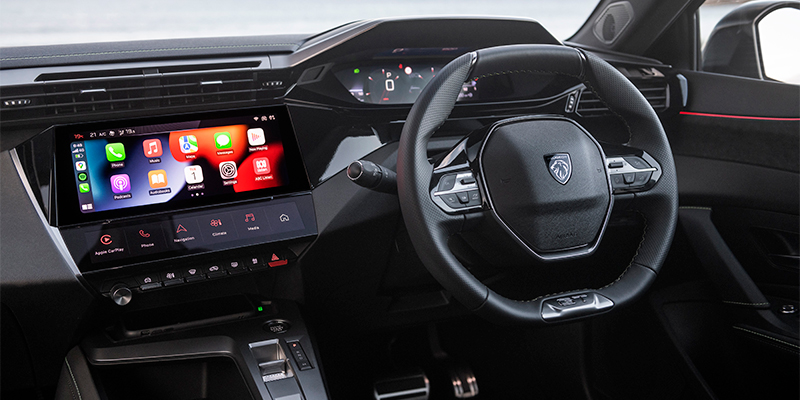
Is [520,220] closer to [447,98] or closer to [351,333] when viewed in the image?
[447,98]

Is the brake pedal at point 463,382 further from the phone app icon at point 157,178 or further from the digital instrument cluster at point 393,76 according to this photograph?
the phone app icon at point 157,178

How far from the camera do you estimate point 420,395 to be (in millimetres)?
1956

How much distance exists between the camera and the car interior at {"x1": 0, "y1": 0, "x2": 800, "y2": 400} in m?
1.24

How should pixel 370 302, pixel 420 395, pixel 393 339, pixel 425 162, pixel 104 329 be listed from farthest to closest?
1. pixel 393 339
2. pixel 420 395
3. pixel 370 302
4. pixel 104 329
5. pixel 425 162

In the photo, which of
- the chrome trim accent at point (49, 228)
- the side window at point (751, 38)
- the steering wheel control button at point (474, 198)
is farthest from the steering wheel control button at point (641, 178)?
the chrome trim accent at point (49, 228)

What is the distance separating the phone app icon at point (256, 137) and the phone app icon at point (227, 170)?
0.23ft

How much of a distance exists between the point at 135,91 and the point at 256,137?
0.28m

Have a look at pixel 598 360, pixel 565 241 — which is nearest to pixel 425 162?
pixel 565 241

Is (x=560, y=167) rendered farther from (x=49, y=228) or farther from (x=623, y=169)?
(x=49, y=228)

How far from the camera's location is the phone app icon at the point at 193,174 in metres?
1.36

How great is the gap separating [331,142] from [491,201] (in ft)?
1.56

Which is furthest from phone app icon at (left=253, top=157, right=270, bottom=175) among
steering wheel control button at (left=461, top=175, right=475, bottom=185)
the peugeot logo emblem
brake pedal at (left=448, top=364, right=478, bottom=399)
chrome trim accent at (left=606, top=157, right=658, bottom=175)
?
brake pedal at (left=448, top=364, right=478, bottom=399)

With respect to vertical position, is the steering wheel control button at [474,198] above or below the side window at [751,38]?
below

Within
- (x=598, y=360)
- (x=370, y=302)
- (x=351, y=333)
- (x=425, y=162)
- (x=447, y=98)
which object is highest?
(x=447, y=98)
